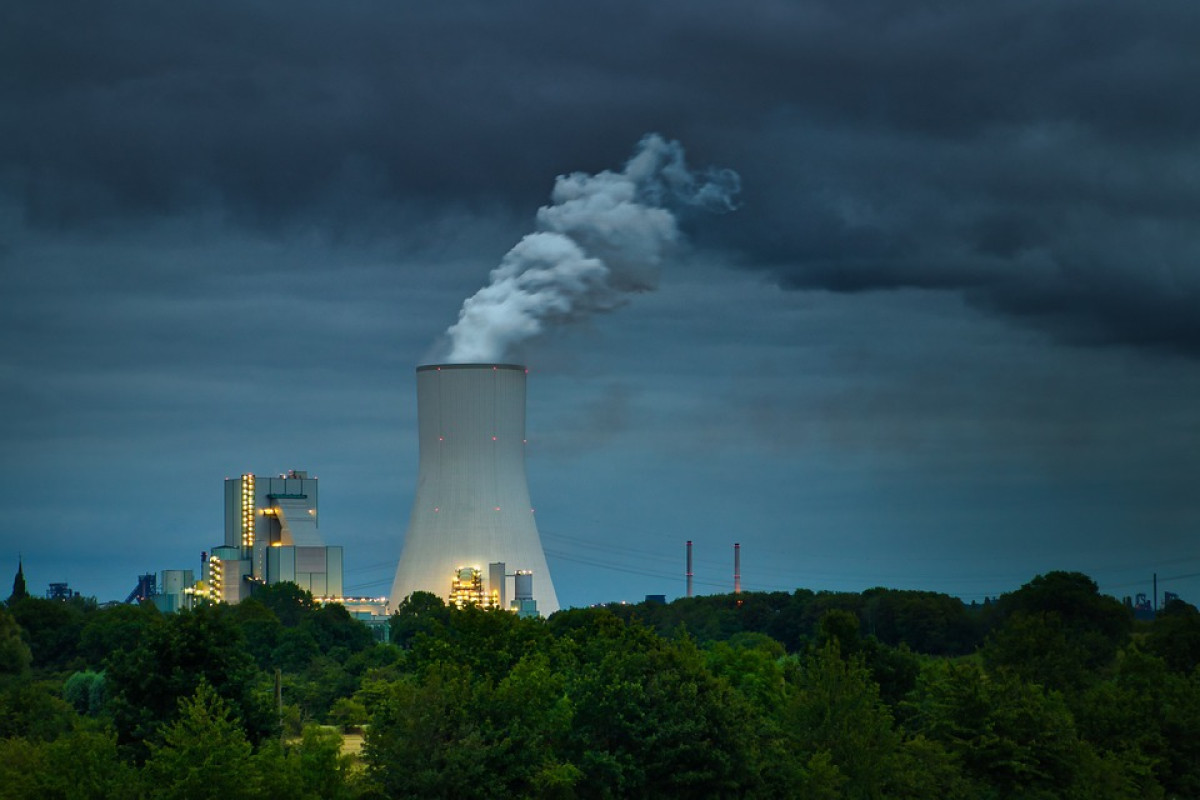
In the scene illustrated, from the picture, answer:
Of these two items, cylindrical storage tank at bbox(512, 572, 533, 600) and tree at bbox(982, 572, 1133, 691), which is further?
cylindrical storage tank at bbox(512, 572, 533, 600)

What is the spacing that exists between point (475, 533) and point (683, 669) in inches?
1697

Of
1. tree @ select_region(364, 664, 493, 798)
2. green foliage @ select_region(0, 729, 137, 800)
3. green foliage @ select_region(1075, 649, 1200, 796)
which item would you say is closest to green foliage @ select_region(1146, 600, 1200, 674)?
green foliage @ select_region(1075, 649, 1200, 796)

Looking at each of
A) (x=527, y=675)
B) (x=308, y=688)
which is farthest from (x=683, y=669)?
(x=308, y=688)

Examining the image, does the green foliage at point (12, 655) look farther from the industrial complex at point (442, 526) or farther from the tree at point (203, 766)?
the tree at point (203, 766)

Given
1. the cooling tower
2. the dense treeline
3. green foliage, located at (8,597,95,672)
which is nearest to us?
the dense treeline

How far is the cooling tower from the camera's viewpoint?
6875cm

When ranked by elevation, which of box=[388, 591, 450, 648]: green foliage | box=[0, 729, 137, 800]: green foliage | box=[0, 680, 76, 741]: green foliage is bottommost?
box=[0, 729, 137, 800]: green foliage

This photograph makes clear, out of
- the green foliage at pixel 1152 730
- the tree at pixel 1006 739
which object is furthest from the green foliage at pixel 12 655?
the green foliage at pixel 1152 730

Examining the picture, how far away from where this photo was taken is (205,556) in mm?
92875

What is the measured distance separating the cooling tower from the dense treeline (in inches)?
817

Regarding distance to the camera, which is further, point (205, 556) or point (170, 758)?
point (205, 556)

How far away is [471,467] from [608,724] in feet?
136

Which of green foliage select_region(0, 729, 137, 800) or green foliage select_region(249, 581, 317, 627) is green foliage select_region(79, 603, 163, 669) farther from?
green foliage select_region(0, 729, 137, 800)

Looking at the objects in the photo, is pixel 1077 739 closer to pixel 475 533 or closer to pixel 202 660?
pixel 202 660
